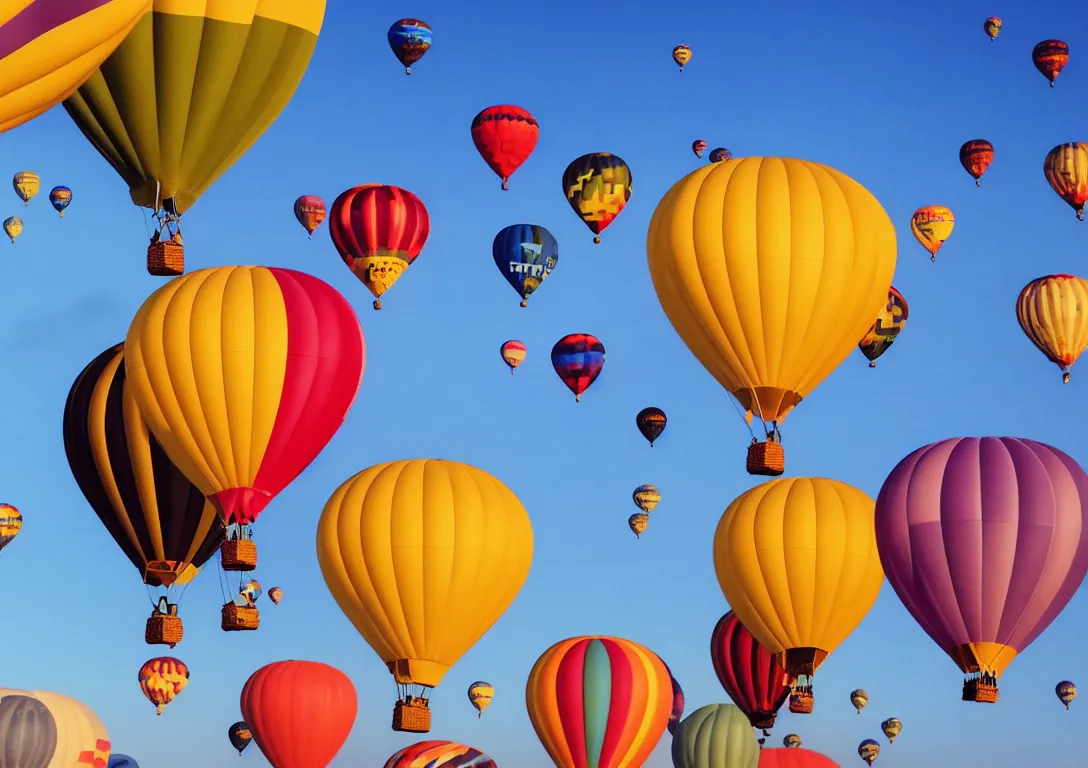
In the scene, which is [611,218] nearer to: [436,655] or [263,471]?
[436,655]

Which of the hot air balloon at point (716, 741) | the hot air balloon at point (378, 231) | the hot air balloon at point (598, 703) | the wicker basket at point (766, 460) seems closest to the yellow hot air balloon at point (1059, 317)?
the hot air balloon at point (716, 741)

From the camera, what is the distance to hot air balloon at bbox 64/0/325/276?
2539cm

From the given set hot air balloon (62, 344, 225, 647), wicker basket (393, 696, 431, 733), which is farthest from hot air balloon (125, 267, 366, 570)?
wicker basket (393, 696, 431, 733)

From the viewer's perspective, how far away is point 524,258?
41062 mm

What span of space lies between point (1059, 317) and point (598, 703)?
1172 cm

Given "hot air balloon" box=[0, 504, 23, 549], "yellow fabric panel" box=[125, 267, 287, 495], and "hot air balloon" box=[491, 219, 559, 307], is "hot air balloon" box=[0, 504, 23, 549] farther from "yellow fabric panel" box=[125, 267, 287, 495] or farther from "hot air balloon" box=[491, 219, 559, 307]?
"yellow fabric panel" box=[125, 267, 287, 495]

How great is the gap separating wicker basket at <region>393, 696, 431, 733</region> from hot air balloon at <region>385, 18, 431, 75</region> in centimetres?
1328

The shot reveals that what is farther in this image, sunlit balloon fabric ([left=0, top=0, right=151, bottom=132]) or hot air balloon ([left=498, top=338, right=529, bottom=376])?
hot air balloon ([left=498, top=338, right=529, bottom=376])

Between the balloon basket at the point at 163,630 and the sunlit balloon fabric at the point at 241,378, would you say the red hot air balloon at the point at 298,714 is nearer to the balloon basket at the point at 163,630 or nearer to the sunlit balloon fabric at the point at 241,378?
the balloon basket at the point at 163,630

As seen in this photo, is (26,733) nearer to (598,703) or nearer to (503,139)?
(598,703)

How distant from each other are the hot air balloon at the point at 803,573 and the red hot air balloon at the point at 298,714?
7.04 meters

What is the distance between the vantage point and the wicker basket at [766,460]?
27.4 m

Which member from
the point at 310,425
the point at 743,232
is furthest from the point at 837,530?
the point at 310,425

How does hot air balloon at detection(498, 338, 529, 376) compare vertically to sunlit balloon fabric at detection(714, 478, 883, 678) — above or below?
above
